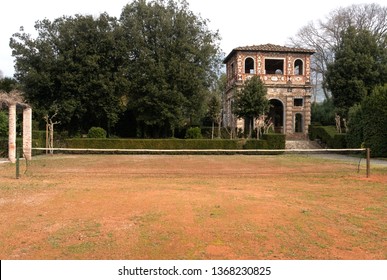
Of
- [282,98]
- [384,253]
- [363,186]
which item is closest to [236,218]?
[384,253]

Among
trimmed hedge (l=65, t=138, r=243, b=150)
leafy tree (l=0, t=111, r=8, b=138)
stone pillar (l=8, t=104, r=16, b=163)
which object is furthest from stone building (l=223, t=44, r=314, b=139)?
stone pillar (l=8, t=104, r=16, b=163)

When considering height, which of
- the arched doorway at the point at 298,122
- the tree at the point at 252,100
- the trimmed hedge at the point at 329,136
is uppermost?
the tree at the point at 252,100

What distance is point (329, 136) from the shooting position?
116 ft

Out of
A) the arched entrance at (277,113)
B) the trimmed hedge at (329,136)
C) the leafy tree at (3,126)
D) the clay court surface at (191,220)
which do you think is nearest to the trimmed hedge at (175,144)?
the leafy tree at (3,126)

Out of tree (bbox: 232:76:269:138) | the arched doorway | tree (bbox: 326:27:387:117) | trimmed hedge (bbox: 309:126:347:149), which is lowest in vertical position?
trimmed hedge (bbox: 309:126:347:149)

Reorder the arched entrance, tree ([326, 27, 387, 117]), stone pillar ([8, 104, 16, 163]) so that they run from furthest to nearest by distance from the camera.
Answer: the arched entrance, tree ([326, 27, 387, 117]), stone pillar ([8, 104, 16, 163])

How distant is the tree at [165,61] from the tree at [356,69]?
1507 centimetres

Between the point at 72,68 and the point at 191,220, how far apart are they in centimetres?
2933

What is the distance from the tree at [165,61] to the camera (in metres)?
33.6

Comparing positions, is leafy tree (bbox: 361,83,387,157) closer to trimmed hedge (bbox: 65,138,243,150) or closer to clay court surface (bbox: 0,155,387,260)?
trimmed hedge (bbox: 65,138,243,150)

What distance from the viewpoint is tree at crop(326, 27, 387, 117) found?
127 ft

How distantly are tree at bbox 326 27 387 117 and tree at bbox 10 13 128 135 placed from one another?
23.8 m

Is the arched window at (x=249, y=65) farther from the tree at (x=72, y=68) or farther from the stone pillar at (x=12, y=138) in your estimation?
the stone pillar at (x=12, y=138)

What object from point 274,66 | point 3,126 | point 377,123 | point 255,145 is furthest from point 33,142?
point 274,66
